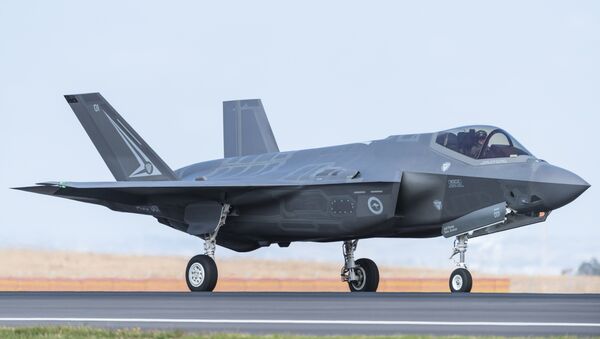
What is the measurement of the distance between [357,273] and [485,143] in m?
4.39

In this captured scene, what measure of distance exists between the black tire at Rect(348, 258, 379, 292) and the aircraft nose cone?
4803mm

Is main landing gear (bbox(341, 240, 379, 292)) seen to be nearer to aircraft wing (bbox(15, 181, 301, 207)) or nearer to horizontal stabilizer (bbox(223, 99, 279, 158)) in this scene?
aircraft wing (bbox(15, 181, 301, 207))

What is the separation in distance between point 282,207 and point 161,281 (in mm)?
11412

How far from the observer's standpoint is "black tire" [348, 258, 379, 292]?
2316 cm

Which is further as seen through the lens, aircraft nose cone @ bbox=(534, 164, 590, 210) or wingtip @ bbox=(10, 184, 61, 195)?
wingtip @ bbox=(10, 184, 61, 195)

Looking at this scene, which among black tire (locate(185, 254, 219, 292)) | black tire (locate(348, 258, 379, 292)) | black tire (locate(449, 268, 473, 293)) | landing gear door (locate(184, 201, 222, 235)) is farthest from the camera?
black tire (locate(348, 258, 379, 292))

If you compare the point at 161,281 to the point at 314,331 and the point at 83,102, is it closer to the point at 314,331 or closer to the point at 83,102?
the point at 83,102

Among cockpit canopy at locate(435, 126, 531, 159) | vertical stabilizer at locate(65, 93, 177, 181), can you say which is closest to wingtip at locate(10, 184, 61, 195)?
vertical stabilizer at locate(65, 93, 177, 181)

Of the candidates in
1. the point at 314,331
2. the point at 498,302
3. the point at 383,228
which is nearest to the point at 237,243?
the point at 383,228

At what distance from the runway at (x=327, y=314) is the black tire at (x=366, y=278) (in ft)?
19.1

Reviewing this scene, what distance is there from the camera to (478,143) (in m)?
20.4

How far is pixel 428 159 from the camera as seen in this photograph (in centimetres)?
2075

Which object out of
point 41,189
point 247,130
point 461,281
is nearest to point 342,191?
point 461,281

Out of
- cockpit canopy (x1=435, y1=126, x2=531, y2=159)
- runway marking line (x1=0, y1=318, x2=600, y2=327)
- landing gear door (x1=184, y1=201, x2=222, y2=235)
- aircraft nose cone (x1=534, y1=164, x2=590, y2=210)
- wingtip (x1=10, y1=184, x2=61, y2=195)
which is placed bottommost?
landing gear door (x1=184, y1=201, x2=222, y2=235)
